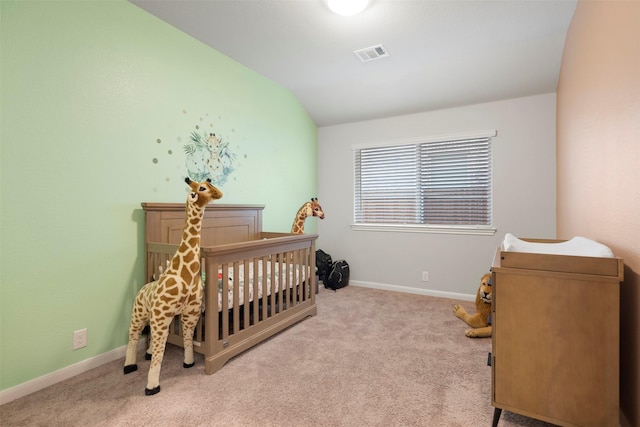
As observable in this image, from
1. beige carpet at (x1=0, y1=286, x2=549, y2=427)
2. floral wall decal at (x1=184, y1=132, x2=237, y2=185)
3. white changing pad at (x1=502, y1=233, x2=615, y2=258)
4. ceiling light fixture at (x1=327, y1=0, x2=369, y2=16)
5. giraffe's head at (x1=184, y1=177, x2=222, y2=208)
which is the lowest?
beige carpet at (x1=0, y1=286, x2=549, y2=427)

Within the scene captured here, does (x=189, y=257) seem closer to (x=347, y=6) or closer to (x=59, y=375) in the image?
(x=59, y=375)

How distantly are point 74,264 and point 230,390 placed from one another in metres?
1.19

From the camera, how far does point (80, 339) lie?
1934 mm

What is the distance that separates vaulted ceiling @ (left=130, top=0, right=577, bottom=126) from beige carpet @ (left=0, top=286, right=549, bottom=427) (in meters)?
2.37

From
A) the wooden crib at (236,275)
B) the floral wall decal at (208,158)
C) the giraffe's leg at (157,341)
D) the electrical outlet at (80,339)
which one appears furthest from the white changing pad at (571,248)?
the electrical outlet at (80,339)

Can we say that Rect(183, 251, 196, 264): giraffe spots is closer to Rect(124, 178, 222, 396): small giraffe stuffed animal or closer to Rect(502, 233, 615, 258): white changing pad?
Rect(124, 178, 222, 396): small giraffe stuffed animal

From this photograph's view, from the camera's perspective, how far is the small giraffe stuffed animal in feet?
5.78

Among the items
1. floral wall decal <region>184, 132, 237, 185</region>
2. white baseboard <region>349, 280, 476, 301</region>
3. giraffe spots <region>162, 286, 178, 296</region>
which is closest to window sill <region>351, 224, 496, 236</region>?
white baseboard <region>349, 280, 476, 301</region>

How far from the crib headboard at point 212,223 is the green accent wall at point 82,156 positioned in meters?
0.11

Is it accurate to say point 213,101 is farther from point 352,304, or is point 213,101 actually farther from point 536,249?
point 536,249

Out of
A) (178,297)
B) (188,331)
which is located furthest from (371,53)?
(188,331)

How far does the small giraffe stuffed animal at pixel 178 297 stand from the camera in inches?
69.4

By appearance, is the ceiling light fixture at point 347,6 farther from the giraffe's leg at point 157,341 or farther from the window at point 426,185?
the giraffe's leg at point 157,341

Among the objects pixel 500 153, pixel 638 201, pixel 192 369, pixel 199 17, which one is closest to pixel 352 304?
pixel 192 369
